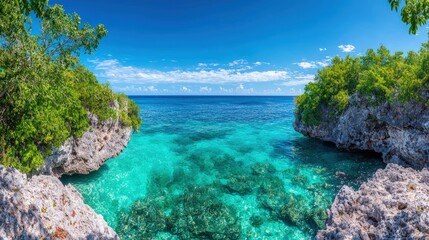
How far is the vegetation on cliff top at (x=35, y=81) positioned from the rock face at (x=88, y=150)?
1.36 m

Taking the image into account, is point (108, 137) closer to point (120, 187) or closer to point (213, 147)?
point (120, 187)

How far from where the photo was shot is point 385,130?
2334cm

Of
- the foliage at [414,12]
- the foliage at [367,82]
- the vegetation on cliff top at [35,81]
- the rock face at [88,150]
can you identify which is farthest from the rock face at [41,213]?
the foliage at [367,82]

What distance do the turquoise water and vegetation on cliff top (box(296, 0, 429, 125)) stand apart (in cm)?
585

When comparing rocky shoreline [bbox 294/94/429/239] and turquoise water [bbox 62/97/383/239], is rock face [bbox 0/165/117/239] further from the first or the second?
rocky shoreline [bbox 294/94/429/239]

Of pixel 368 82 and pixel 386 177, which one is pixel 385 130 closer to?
pixel 368 82

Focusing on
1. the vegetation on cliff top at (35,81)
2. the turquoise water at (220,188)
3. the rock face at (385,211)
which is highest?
the vegetation on cliff top at (35,81)

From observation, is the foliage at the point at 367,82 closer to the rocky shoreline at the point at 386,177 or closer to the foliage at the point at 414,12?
the rocky shoreline at the point at 386,177

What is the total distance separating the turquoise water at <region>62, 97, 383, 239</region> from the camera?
14.4m

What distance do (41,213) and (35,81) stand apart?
18.2ft

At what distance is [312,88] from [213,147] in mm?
16367

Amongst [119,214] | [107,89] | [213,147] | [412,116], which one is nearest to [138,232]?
[119,214]

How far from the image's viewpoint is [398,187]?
40.4 ft

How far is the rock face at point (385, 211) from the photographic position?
28.8 ft
